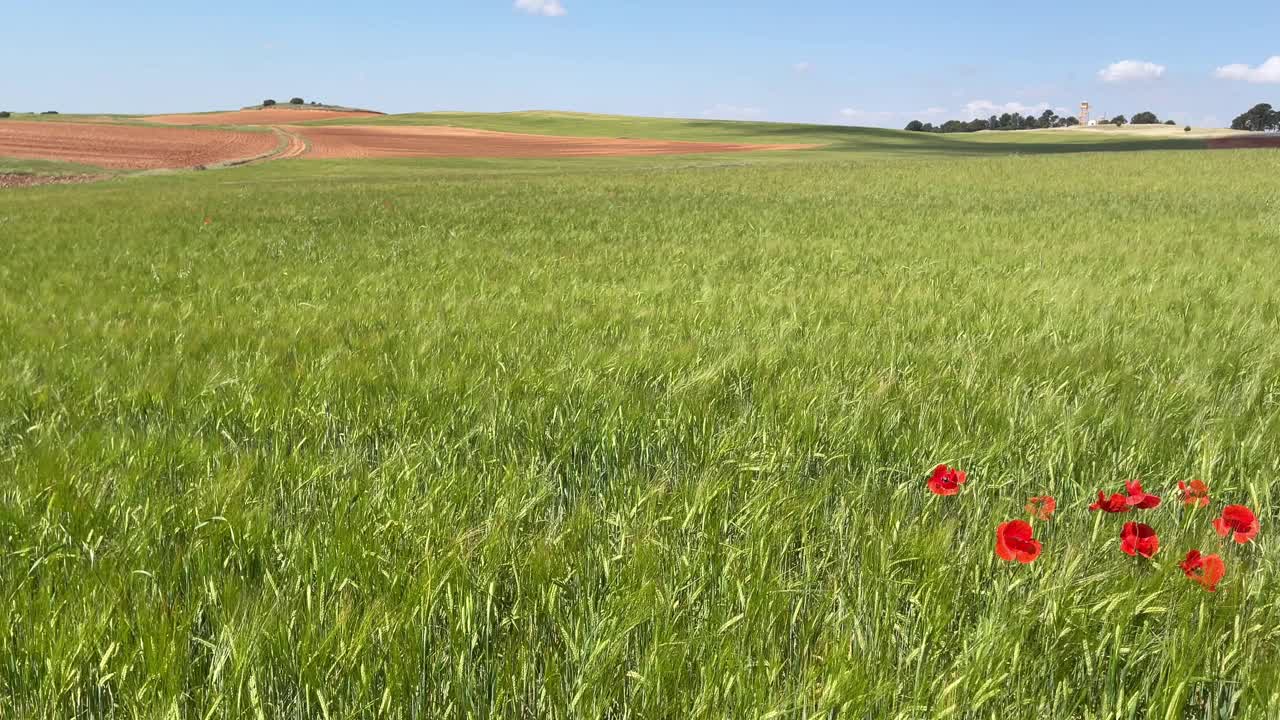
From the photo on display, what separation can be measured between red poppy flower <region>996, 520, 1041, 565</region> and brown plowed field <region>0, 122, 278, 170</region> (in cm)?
3911

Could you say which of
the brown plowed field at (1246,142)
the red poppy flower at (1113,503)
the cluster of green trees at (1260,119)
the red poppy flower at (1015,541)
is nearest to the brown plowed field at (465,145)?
the brown plowed field at (1246,142)

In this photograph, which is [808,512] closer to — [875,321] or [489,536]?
[489,536]

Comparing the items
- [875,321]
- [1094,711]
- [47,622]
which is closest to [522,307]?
[875,321]

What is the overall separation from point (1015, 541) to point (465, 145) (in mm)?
52843

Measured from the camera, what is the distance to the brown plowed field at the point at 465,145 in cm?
4488

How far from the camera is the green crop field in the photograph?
1494mm

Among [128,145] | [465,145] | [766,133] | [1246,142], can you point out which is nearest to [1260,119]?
[1246,142]

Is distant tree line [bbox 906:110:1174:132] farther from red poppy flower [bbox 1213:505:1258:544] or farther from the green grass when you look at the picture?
red poppy flower [bbox 1213:505:1258:544]

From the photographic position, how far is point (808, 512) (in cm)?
221

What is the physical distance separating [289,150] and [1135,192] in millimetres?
40928

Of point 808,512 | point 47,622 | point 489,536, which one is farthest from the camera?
point 808,512

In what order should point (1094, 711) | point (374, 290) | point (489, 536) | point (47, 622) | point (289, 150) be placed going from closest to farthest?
point (1094, 711)
point (47, 622)
point (489, 536)
point (374, 290)
point (289, 150)

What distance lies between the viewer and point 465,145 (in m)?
51.0

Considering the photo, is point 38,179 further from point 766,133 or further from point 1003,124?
point 1003,124
